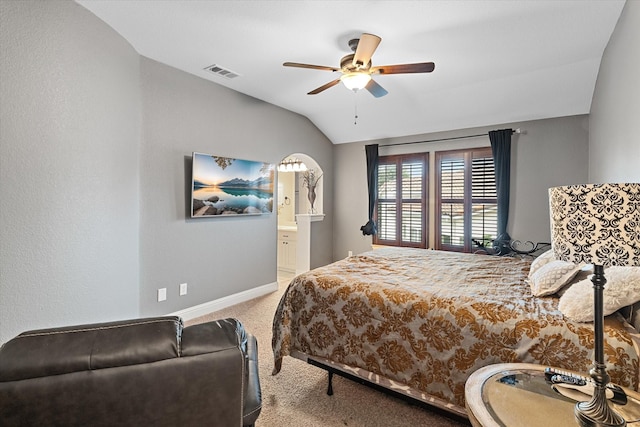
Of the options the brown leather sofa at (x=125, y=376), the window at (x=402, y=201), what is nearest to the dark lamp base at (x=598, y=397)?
the brown leather sofa at (x=125, y=376)

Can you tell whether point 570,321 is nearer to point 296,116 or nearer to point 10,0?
point 10,0

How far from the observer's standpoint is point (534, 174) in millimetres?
4176

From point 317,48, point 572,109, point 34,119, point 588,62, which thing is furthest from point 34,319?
point 572,109

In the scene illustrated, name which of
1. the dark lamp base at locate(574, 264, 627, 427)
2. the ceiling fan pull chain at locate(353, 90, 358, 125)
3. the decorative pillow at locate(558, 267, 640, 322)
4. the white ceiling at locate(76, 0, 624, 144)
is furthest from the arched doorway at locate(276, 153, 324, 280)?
the dark lamp base at locate(574, 264, 627, 427)

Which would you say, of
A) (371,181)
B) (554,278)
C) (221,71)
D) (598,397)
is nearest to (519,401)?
(598,397)

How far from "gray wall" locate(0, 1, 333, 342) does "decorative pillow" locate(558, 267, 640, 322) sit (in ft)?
10.4

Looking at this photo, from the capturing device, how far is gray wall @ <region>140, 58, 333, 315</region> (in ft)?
10.5

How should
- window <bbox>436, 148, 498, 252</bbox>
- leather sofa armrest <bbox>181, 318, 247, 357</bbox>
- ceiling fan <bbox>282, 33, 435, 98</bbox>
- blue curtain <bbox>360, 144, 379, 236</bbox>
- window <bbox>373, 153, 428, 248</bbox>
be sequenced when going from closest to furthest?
leather sofa armrest <bbox>181, 318, 247, 357</bbox> → ceiling fan <bbox>282, 33, 435, 98</bbox> → window <bbox>436, 148, 498, 252</bbox> → window <bbox>373, 153, 428, 248</bbox> → blue curtain <bbox>360, 144, 379, 236</bbox>

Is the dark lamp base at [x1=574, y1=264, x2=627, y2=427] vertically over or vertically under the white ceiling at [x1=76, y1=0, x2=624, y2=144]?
under

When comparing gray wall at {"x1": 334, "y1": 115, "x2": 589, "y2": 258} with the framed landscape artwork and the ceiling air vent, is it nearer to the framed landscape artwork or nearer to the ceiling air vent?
the framed landscape artwork

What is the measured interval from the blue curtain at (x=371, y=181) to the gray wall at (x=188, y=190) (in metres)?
1.59

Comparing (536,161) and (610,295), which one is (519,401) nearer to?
(610,295)

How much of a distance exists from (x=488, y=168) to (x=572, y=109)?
1.14 meters

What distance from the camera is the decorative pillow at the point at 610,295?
4.73ft
